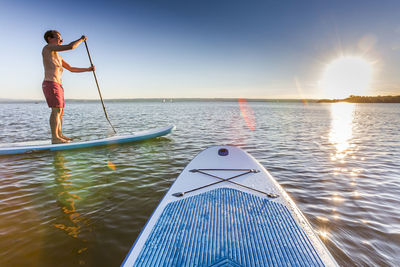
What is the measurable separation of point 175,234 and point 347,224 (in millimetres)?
3131

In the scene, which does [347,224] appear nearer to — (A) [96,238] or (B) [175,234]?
(B) [175,234]

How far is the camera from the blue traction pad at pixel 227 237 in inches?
69.7

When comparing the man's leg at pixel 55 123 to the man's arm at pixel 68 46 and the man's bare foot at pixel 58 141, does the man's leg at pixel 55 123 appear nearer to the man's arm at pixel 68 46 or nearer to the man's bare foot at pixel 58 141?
the man's bare foot at pixel 58 141

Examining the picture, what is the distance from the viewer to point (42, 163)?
20.4 feet

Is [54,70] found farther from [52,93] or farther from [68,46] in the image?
[68,46]

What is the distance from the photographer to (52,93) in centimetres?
623

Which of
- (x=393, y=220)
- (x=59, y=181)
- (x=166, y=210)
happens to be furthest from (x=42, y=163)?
(x=393, y=220)

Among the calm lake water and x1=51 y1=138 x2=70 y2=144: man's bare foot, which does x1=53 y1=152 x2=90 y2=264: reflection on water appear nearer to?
the calm lake water

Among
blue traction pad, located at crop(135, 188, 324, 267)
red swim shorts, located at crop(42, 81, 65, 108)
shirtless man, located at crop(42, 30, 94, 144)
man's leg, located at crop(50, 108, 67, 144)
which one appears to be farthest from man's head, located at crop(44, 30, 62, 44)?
blue traction pad, located at crop(135, 188, 324, 267)

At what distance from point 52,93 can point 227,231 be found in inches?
274

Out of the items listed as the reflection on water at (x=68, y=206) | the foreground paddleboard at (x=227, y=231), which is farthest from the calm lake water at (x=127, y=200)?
the foreground paddleboard at (x=227, y=231)

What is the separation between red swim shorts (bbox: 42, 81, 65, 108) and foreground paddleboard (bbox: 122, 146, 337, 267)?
18.1ft

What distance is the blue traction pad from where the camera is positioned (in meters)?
1.77

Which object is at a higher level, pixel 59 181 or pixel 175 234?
pixel 175 234
